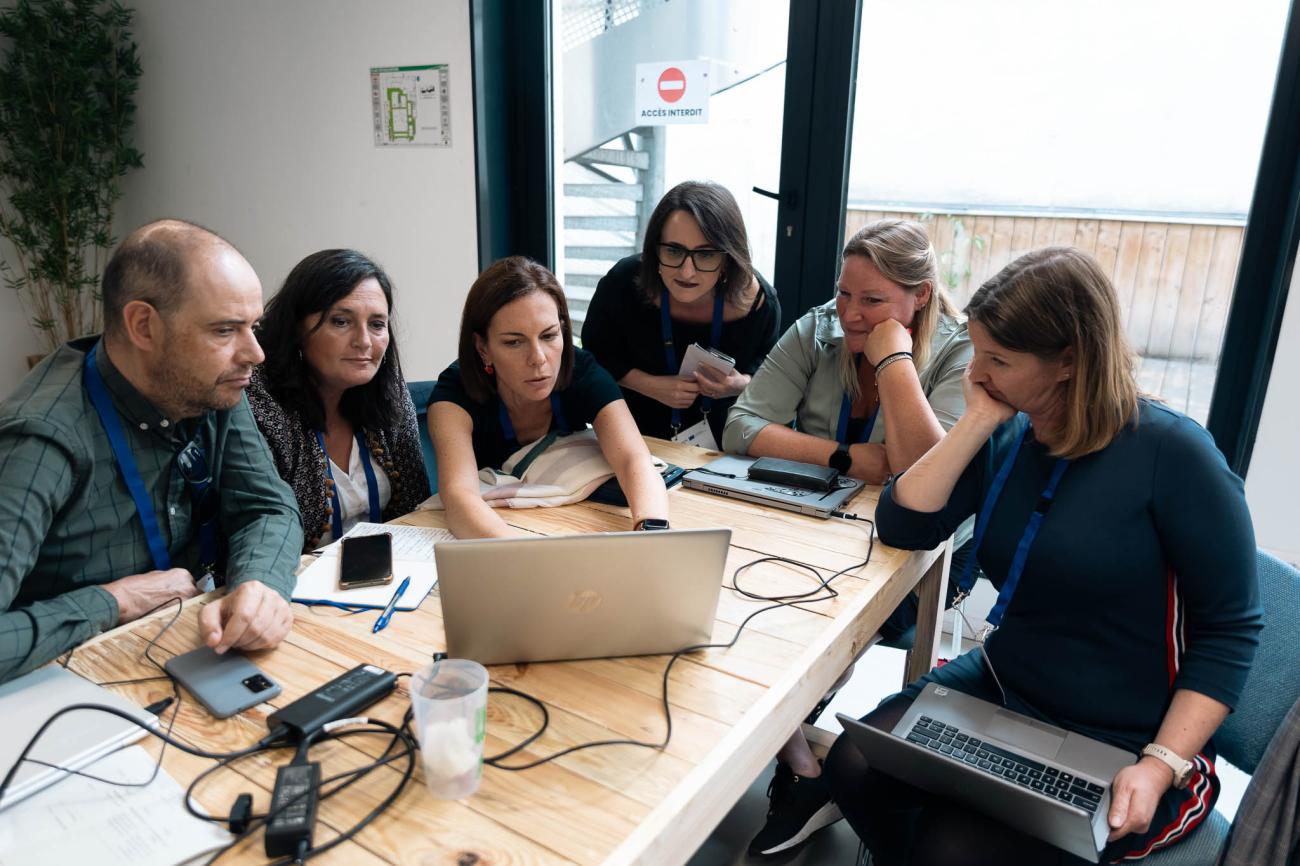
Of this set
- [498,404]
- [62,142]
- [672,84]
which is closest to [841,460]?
[498,404]

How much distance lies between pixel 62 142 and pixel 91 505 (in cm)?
362

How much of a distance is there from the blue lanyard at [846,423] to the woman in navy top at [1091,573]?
54 centimetres

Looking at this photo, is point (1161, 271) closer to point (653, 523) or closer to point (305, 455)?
point (653, 523)

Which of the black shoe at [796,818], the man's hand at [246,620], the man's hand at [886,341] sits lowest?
the black shoe at [796,818]

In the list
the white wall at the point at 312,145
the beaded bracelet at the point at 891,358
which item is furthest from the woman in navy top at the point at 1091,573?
the white wall at the point at 312,145

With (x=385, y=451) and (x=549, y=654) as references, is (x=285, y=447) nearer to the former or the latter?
(x=385, y=451)

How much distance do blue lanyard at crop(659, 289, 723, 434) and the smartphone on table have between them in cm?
145

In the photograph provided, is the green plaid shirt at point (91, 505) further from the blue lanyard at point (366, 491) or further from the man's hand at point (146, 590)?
the blue lanyard at point (366, 491)

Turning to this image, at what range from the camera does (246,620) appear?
1186 millimetres

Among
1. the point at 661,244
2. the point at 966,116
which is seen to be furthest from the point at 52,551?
the point at 966,116

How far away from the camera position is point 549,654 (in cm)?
117

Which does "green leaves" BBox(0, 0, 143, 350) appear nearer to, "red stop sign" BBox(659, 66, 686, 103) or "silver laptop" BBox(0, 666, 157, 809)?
"red stop sign" BBox(659, 66, 686, 103)

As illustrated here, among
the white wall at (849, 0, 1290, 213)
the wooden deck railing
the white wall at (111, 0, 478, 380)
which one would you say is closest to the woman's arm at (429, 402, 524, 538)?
the wooden deck railing

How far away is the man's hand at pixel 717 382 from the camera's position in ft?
7.60
